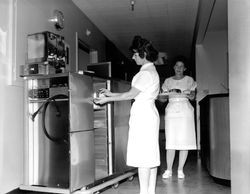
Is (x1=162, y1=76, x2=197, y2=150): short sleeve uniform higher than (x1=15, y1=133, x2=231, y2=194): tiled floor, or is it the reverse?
(x1=162, y1=76, x2=197, y2=150): short sleeve uniform

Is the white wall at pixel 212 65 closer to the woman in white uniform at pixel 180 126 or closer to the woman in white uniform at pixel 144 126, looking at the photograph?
the woman in white uniform at pixel 180 126

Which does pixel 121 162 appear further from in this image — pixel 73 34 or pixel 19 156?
pixel 73 34

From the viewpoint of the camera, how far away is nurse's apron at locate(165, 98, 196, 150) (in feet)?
12.9

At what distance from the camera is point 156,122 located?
2.81 m

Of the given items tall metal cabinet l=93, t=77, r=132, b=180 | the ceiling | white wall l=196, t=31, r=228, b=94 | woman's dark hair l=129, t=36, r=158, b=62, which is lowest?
tall metal cabinet l=93, t=77, r=132, b=180

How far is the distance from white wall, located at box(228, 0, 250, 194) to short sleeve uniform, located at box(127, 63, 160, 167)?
80 cm

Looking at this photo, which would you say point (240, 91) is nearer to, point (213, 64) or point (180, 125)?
point (180, 125)

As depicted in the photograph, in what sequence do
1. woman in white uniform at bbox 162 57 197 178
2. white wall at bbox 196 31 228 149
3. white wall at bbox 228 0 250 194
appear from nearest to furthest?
white wall at bbox 228 0 250 194, woman in white uniform at bbox 162 57 197 178, white wall at bbox 196 31 228 149

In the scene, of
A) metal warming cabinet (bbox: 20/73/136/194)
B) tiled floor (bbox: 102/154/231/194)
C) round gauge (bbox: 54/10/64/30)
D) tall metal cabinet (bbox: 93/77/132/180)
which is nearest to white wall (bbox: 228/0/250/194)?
tiled floor (bbox: 102/154/231/194)

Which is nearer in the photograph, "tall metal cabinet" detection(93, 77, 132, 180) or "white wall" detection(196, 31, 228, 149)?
"tall metal cabinet" detection(93, 77, 132, 180)

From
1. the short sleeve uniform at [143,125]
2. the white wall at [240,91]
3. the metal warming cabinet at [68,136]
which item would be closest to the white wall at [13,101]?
the metal warming cabinet at [68,136]

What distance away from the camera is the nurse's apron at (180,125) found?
154 inches

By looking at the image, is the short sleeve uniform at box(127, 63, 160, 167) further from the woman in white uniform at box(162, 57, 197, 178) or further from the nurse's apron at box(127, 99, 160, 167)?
the woman in white uniform at box(162, 57, 197, 178)

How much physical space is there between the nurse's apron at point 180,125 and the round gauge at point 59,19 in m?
1.96
